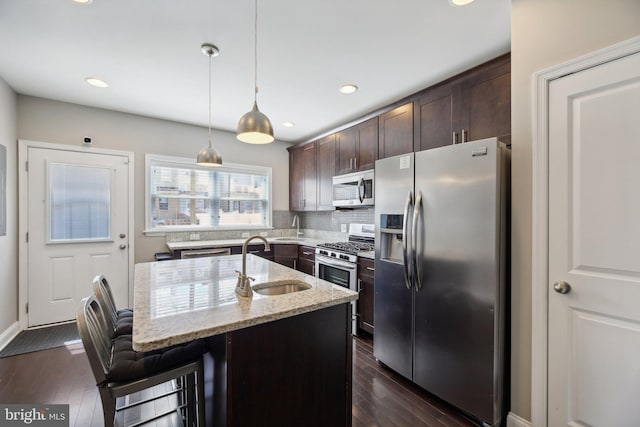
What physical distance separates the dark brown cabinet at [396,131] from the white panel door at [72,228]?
10.9 ft

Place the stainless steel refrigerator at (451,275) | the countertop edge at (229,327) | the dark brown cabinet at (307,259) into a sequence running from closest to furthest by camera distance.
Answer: the countertop edge at (229,327) → the stainless steel refrigerator at (451,275) → the dark brown cabinet at (307,259)

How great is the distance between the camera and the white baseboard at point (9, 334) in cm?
275

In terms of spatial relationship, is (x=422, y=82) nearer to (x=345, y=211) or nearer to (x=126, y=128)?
(x=345, y=211)

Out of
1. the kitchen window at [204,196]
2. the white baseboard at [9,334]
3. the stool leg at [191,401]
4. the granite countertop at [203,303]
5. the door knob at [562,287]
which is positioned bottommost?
the white baseboard at [9,334]

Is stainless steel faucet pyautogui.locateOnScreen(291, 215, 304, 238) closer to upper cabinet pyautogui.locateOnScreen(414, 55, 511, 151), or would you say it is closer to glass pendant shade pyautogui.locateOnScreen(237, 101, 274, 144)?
upper cabinet pyautogui.locateOnScreen(414, 55, 511, 151)

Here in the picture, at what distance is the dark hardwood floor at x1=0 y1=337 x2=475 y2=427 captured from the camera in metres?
1.84

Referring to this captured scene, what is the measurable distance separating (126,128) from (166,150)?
1.70 ft

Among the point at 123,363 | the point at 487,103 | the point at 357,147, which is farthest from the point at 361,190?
the point at 123,363

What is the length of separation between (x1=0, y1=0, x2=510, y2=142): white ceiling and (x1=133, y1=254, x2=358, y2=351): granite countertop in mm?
1723

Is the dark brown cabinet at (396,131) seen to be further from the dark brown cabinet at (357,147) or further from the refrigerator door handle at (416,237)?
the refrigerator door handle at (416,237)

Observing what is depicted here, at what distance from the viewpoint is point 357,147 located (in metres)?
3.58

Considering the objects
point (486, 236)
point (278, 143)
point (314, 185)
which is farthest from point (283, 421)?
point (278, 143)

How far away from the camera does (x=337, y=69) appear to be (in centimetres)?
253

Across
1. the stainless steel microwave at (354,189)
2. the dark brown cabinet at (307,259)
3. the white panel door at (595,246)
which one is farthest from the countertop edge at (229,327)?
the dark brown cabinet at (307,259)
